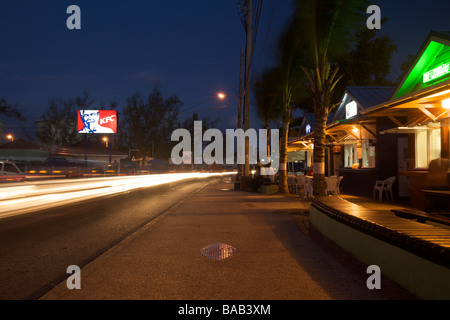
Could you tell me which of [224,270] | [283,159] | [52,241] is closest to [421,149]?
[283,159]

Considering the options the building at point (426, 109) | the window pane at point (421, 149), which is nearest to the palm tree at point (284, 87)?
the building at point (426, 109)

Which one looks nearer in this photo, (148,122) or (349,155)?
(349,155)

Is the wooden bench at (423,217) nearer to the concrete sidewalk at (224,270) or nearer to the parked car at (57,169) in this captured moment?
the concrete sidewalk at (224,270)

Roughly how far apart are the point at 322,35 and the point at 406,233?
7790 millimetres

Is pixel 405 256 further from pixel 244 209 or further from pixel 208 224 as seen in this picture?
pixel 244 209

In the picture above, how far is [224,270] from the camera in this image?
5.48 metres

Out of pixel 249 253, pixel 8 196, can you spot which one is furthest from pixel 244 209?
pixel 8 196

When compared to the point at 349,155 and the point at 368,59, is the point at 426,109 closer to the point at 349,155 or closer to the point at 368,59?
the point at 349,155

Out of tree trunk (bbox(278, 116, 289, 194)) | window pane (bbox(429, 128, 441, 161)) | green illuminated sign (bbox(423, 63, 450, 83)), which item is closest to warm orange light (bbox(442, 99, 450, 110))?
green illuminated sign (bbox(423, 63, 450, 83))

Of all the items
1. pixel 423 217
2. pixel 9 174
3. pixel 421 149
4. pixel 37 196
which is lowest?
pixel 37 196

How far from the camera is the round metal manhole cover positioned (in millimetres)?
6371

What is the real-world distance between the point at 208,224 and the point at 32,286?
538 cm

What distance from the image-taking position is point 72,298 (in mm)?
4379

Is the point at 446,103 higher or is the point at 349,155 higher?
the point at 446,103
